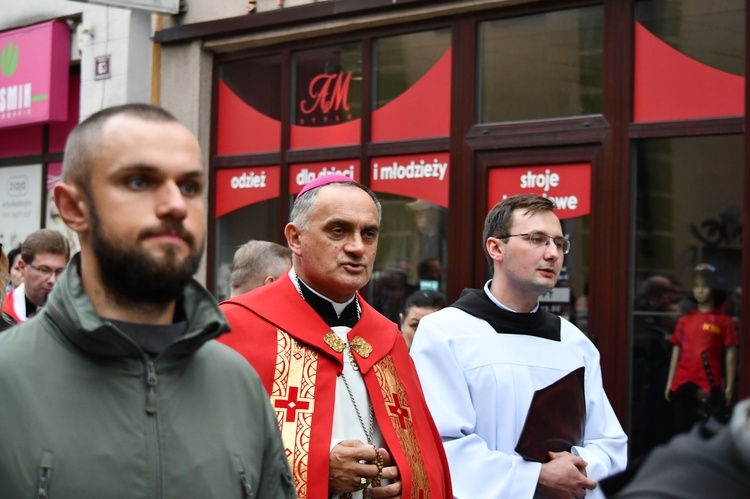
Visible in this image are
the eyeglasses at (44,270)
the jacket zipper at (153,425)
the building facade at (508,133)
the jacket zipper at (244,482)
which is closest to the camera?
the jacket zipper at (153,425)

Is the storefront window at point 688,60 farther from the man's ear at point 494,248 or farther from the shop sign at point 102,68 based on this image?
the shop sign at point 102,68

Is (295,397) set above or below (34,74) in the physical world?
below

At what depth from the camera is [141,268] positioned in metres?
2.53

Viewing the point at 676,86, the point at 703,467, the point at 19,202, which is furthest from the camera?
the point at 19,202

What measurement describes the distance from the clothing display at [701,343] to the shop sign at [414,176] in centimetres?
231

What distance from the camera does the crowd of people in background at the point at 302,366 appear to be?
2473 millimetres

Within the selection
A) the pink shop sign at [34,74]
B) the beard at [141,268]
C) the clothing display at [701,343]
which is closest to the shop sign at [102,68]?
the pink shop sign at [34,74]

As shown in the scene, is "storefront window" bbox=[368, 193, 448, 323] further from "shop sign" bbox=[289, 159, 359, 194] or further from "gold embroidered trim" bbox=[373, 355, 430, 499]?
"gold embroidered trim" bbox=[373, 355, 430, 499]

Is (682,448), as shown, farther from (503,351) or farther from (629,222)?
(629,222)

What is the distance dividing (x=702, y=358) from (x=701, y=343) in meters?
0.10

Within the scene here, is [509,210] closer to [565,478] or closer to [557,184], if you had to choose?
[565,478]

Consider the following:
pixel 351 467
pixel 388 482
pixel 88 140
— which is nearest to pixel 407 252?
pixel 388 482

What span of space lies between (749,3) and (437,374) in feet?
13.8

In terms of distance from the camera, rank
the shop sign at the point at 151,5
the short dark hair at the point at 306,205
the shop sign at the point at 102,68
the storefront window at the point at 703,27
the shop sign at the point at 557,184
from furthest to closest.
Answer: the shop sign at the point at 102,68, the shop sign at the point at 151,5, the shop sign at the point at 557,184, the storefront window at the point at 703,27, the short dark hair at the point at 306,205
